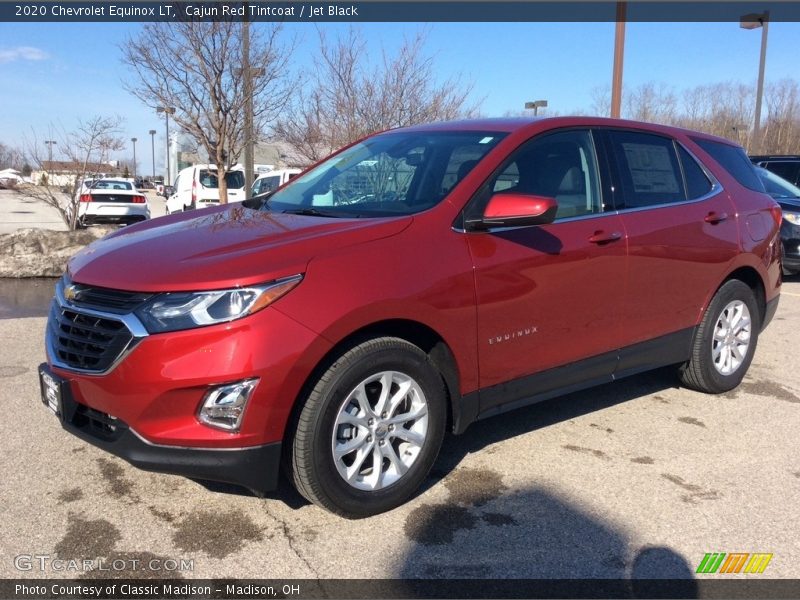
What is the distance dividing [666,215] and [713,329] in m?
0.97

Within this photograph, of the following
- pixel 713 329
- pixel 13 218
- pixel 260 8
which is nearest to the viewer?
pixel 713 329

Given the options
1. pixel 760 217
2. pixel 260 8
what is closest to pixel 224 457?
pixel 760 217

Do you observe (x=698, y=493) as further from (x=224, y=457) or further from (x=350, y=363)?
(x=224, y=457)

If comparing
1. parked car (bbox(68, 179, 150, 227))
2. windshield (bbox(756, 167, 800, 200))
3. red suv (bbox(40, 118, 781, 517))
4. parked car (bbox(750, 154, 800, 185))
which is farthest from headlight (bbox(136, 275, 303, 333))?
parked car (bbox(68, 179, 150, 227))

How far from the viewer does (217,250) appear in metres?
2.96

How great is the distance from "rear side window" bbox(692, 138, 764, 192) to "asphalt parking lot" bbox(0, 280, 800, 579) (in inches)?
69.3

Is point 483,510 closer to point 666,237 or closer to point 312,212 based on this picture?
point 312,212

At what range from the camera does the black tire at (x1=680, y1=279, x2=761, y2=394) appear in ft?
15.4

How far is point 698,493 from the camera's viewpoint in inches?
135

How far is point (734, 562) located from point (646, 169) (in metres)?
2.43

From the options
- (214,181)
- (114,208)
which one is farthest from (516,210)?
(214,181)

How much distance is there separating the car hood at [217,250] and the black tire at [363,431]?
48 centimetres

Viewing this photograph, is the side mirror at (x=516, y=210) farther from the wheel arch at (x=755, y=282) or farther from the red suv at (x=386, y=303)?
the wheel arch at (x=755, y=282)

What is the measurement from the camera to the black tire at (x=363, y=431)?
113 inches
